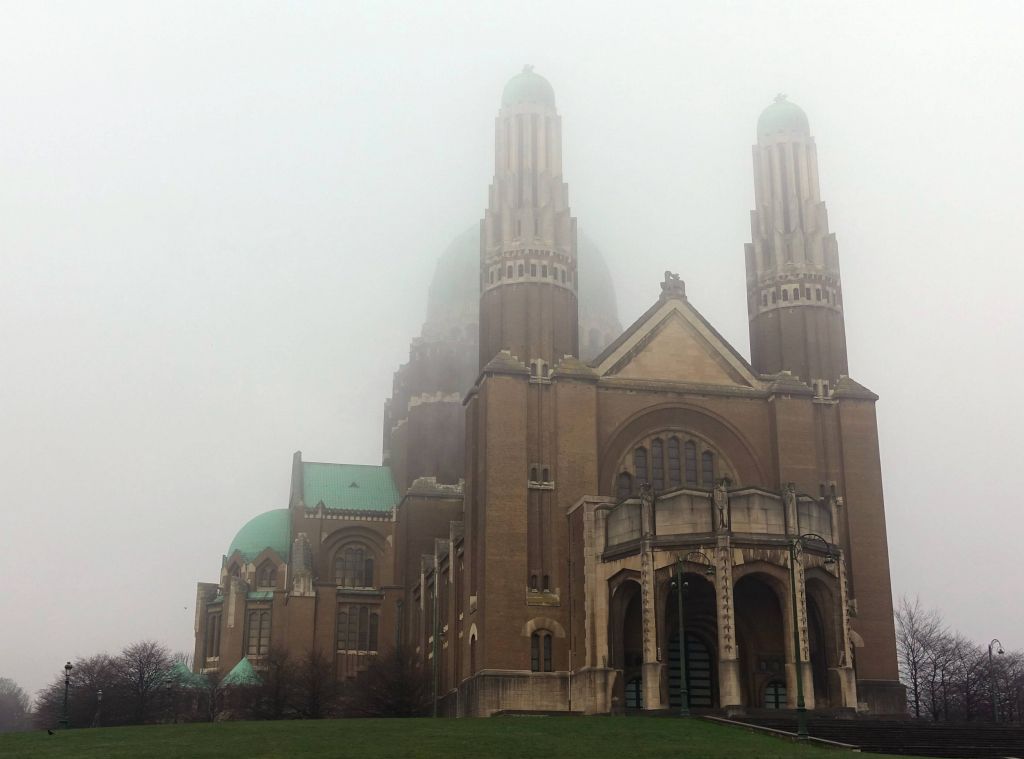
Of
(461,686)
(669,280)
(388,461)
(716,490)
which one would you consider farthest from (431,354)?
(716,490)

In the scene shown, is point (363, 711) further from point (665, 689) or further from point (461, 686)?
point (665, 689)

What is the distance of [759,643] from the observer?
5178cm

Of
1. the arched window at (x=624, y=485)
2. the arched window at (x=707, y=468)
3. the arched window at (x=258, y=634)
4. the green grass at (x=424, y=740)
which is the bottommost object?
the green grass at (x=424, y=740)

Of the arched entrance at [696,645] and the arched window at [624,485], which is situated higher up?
the arched window at [624,485]

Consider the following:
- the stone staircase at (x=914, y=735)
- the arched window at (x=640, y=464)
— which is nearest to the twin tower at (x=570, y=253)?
the arched window at (x=640, y=464)

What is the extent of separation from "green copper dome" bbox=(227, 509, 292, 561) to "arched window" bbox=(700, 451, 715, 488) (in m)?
34.5

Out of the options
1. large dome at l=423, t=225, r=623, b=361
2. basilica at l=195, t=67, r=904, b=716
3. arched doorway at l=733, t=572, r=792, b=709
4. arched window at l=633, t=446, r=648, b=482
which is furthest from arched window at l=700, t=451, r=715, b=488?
large dome at l=423, t=225, r=623, b=361

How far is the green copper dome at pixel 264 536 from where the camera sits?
271 feet

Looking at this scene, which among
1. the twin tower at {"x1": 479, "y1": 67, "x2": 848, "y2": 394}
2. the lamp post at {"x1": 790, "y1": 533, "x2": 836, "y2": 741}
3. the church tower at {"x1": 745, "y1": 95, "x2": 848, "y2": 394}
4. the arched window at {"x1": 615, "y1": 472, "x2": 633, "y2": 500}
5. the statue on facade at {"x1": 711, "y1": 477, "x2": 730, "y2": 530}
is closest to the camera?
the lamp post at {"x1": 790, "y1": 533, "x2": 836, "y2": 741}

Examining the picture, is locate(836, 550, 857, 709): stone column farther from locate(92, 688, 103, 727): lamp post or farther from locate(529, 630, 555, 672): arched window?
A: locate(92, 688, 103, 727): lamp post

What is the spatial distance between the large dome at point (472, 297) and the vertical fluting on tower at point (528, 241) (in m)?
24.5

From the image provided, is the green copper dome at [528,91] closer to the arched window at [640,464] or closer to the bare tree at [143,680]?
the arched window at [640,464]

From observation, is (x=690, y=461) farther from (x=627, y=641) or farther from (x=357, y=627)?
(x=357, y=627)

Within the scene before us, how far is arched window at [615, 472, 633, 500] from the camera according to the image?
56.2 m
